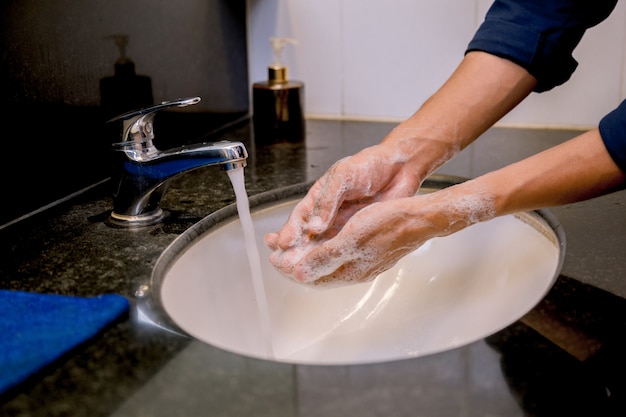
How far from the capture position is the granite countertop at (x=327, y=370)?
1.39 ft

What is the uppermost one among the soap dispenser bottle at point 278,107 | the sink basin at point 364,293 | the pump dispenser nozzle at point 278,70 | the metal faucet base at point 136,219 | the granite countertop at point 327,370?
the pump dispenser nozzle at point 278,70

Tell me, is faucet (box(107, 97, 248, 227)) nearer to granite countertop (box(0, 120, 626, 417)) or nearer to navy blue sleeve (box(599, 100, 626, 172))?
granite countertop (box(0, 120, 626, 417))

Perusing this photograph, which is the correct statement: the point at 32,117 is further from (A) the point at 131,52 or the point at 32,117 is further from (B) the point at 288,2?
(B) the point at 288,2

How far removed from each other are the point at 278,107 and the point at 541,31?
0.48m

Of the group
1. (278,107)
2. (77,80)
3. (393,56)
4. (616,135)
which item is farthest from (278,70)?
(616,135)

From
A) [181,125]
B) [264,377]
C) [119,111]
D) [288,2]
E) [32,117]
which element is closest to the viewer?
[264,377]

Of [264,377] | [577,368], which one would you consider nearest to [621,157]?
[577,368]

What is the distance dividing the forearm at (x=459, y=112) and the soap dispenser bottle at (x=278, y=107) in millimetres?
359

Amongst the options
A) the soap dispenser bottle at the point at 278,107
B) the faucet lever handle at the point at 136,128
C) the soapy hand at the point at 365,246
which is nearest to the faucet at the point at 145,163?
the faucet lever handle at the point at 136,128

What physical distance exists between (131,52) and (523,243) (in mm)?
606

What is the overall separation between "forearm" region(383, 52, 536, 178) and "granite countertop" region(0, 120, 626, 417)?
0.65ft

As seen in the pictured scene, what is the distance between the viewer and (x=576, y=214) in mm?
785

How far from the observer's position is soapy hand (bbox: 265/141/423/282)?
0.63m

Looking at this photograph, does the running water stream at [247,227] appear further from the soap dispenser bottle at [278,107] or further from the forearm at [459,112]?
the soap dispenser bottle at [278,107]
